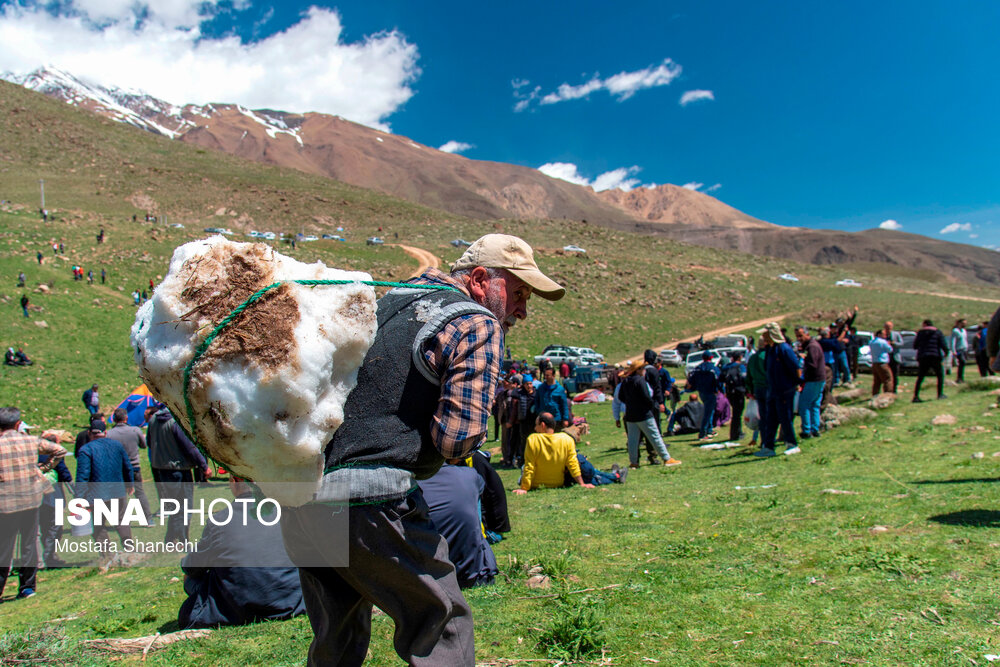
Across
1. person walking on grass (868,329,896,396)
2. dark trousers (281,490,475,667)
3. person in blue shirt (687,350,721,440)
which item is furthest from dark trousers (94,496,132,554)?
person walking on grass (868,329,896,396)

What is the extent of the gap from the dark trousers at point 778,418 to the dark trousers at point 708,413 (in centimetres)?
320

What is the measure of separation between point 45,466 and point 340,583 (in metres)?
7.68

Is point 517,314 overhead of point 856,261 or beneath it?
beneath

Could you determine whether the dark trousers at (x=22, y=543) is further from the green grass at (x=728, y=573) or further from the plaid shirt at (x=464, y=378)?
the plaid shirt at (x=464, y=378)

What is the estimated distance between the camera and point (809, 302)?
5178cm

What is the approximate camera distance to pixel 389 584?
6.59 feet

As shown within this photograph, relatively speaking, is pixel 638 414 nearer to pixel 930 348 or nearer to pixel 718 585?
pixel 718 585

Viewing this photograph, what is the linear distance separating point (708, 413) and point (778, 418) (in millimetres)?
3490

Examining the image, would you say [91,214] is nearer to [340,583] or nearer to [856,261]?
[340,583]

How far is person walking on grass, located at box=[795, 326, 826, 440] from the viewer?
10273mm

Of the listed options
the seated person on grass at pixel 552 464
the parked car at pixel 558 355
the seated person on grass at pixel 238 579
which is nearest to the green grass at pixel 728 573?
the seated person on grass at pixel 238 579

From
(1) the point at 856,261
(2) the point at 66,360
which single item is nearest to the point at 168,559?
(2) the point at 66,360

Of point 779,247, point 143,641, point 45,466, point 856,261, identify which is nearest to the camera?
point 143,641

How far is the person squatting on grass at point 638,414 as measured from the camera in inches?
397
